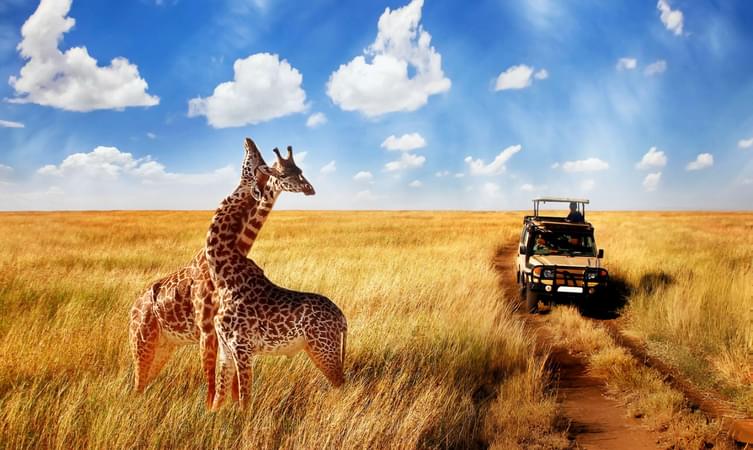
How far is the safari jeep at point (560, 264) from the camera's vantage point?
36.2 ft

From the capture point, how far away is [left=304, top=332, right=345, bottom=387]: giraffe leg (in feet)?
11.1

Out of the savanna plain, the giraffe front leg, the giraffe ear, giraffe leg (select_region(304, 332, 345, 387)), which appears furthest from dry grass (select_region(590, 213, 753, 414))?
the giraffe ear

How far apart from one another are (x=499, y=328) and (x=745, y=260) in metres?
14.2

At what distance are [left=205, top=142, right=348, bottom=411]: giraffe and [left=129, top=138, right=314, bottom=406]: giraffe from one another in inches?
3.2

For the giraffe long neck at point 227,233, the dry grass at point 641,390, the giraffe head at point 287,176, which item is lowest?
the dry grass at point 641,390

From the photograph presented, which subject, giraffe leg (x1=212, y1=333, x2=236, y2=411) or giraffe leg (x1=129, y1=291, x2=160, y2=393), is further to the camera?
giraffe leg (x1=129, y1=291, x2=160, y2=393)

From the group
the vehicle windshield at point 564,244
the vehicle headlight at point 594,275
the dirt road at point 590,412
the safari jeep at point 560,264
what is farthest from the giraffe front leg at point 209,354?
the vehicle windshield at point 564,244

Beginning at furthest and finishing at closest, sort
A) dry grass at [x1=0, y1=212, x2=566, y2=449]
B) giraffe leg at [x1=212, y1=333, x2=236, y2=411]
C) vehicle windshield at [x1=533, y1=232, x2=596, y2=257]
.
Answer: vehicle windshield at [x1=533, y1=232, x2=596, y2=257], dry grass at [x1=0, y1=212, x2=566, y2=449], giraffe leg at [x1=212, y1=333, x2=236, y2=411]

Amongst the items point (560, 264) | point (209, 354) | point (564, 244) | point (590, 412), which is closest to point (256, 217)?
point (209, 354)

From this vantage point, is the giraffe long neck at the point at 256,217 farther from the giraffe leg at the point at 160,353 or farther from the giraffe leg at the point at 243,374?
the giraffe leg at the point at 160,353

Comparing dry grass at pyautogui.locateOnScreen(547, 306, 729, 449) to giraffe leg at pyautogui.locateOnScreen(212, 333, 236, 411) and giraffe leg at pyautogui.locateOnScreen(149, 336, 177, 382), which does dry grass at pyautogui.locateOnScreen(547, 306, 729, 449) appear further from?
giraffe leg at pyautogui.locateOnScreen(149, 336, 177, 382)

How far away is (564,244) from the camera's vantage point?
1249 centimetres

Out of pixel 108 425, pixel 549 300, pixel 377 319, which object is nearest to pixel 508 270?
pixel 549 300

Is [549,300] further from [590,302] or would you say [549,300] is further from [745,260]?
[745,260]
